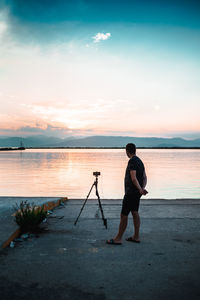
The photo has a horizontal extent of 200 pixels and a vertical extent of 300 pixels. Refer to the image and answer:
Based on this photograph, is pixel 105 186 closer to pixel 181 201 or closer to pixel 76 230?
pixel 181 201

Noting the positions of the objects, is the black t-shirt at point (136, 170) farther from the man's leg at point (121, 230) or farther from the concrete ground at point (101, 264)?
the concrete ground at point (101, 264)

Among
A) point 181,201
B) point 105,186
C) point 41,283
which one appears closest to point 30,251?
point 41,283

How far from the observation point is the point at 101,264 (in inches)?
157

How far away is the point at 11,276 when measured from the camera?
360cm

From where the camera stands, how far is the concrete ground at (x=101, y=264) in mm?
3204

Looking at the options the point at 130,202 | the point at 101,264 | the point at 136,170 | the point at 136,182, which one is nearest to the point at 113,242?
the point at 130,202

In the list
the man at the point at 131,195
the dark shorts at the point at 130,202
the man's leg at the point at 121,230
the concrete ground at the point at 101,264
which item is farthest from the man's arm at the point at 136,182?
the concrete ground at the point at 101,264

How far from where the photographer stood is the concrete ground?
10.5 feet

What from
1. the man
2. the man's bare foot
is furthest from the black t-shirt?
the man's bare foot

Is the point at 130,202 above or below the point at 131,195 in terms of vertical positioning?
below

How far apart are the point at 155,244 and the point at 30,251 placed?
90.5 inches

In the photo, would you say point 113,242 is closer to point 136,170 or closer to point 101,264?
point 101,264

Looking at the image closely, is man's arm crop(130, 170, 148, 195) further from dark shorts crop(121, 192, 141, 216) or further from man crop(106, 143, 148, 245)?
dark shorts crop(121, 192, 141, 216)

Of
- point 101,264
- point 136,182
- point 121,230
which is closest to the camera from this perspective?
point 101,264
